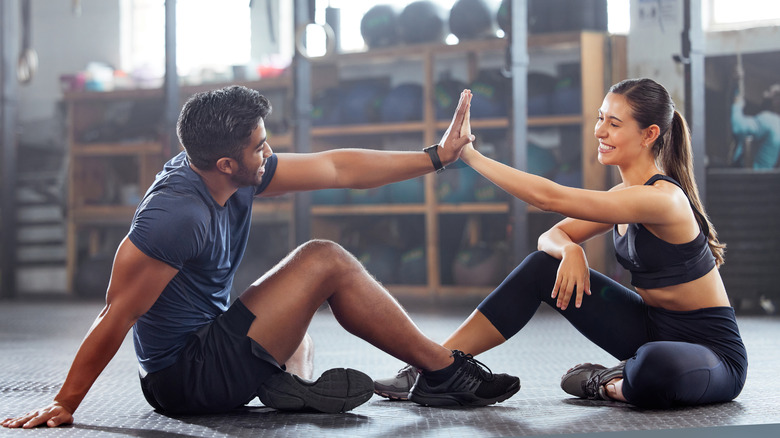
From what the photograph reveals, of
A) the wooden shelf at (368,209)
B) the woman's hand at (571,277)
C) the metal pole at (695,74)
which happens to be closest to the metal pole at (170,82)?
the wooden shelf at (368,209)

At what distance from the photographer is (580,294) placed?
7.30 feet

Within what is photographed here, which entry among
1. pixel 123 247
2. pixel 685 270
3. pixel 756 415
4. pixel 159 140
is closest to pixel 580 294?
pixel 685 270

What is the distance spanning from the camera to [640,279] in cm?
228

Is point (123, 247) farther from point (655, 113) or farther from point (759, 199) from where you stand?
point (759, 199)

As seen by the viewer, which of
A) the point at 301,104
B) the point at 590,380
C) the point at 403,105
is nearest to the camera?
the point at 590,380

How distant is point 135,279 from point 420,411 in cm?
90

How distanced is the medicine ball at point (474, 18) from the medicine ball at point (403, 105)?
0.59 m

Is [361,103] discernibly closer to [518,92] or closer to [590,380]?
[518,92]

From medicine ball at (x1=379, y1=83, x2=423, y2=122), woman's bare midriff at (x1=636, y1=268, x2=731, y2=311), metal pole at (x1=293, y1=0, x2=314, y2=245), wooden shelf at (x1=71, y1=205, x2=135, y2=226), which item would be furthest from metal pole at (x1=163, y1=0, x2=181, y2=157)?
woman's bare midriff at (x1=636, y1=268, x2=731, y2=311)

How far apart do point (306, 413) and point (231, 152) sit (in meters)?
0.79

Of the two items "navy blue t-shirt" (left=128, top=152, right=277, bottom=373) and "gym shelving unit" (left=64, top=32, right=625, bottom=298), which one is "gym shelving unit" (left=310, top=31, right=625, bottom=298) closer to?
"gym shelving unit" (left=64, top=32, right=625, bottom=298)

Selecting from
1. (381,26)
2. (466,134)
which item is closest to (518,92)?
(381,26)

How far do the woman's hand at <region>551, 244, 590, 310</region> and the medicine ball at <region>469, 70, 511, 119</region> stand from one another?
403 centimetres

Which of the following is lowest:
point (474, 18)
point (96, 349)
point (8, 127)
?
point (96, 349)
